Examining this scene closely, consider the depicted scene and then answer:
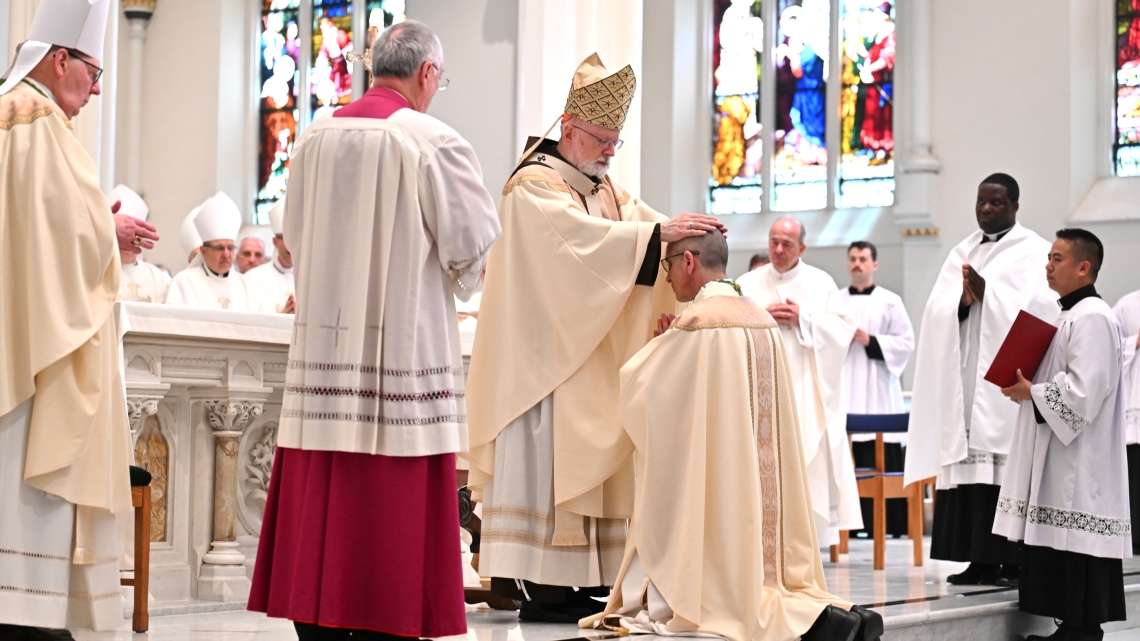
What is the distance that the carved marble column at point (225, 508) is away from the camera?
5531mm

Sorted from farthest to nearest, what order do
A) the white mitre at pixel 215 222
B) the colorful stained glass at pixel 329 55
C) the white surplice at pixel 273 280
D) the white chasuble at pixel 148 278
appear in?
1. the colorful stained glass at pixel 329 55
2. the white surplice at pixel 273 280
3. the white chasuble at pixel 148 278
4. the white mitre at pixel 215 222

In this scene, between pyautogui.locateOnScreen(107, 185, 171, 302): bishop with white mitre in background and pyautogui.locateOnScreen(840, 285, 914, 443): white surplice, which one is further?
pyautogui.locateOnScreen(840, 285, 914, 443): white surplice

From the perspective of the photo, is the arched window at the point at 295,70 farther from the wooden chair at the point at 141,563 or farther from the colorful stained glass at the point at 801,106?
the wooden chair at the point at 141,563

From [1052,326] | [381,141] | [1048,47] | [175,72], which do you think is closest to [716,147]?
[1048,47]

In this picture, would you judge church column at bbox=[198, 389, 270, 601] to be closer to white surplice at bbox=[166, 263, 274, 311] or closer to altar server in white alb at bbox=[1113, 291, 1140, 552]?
white surplice at bbox=[166, 263, 274, 311]

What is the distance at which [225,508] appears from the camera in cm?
565

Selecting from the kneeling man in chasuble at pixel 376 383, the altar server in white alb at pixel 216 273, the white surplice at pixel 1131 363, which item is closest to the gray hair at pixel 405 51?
the kneeling man in chasuble at pixel 376 383

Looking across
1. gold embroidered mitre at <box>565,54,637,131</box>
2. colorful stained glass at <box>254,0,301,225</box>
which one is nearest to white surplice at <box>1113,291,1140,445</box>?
gold embroidered mitre at <box>565,54,637,131</box>

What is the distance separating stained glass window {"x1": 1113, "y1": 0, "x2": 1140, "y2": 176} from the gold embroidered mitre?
7158 mm

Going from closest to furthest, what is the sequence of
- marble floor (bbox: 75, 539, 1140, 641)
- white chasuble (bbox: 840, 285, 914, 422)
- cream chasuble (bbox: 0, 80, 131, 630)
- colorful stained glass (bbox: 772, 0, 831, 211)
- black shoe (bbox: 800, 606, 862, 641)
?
cream chasuble (bbox: 0, 80, 131, 630), black shoe (bbox: 800, 606, 862, 641), marble floor (bbox: 75, 539, 1140, 641), white chasuble (bbox: 840, 285, 914, 422), colorful stained glass (bbox: 772, 0, 831, 211)

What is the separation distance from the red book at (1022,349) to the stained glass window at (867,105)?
6.29 meters

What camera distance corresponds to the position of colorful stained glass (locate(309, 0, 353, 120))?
14.6 metres

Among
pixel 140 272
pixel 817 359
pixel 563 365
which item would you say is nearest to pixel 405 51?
pixel 563 365

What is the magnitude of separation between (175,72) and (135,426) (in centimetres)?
1054
